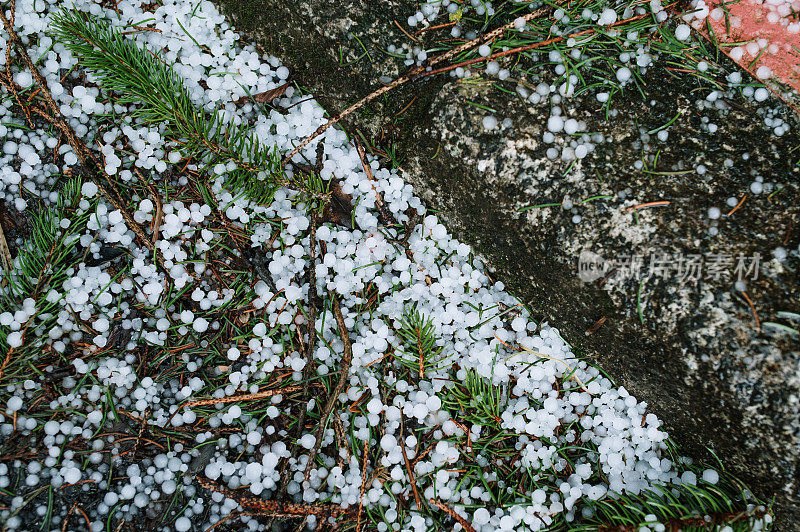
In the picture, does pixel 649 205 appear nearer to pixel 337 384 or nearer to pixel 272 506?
pixel 337 384

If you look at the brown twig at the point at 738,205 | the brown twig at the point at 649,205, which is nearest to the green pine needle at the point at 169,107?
the brown twig at the point at 649,205

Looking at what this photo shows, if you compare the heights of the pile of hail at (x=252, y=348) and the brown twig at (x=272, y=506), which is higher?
the pile of hail at (x=252, y=348)

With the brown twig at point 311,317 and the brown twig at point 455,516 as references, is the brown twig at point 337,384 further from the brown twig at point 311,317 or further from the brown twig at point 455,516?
the brown twig at point 455,516

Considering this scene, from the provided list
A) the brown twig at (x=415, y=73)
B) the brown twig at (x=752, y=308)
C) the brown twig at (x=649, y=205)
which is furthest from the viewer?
the brown twig at (x=415, y=73)

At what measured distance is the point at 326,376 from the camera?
7.27ft

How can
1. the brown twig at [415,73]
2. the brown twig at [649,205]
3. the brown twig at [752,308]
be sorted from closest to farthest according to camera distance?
the brown twig at [752,308] → the brown twig at [649,205] → the brown twig at [415,73]

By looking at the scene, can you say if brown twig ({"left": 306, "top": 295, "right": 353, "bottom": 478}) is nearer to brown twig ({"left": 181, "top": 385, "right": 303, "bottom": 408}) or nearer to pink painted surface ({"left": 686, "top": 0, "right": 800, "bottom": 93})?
brown twig ({"left": 181, "top": 385, "right": 303, "bottom": 408})

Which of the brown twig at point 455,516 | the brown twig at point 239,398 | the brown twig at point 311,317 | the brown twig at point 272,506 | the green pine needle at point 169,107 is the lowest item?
the brown twig at point 455,516

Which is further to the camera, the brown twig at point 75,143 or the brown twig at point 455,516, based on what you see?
the brown twig at point 75,143

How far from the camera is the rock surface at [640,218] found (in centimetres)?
189

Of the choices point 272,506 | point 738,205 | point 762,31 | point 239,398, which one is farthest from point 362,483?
point 762,31

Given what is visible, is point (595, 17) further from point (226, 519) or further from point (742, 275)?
point (226, 519)

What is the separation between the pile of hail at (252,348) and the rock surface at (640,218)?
0.16 metres

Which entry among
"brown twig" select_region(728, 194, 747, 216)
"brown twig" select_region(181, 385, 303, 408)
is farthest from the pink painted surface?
"brown twig" select_region(181, 385, 303, 408)
